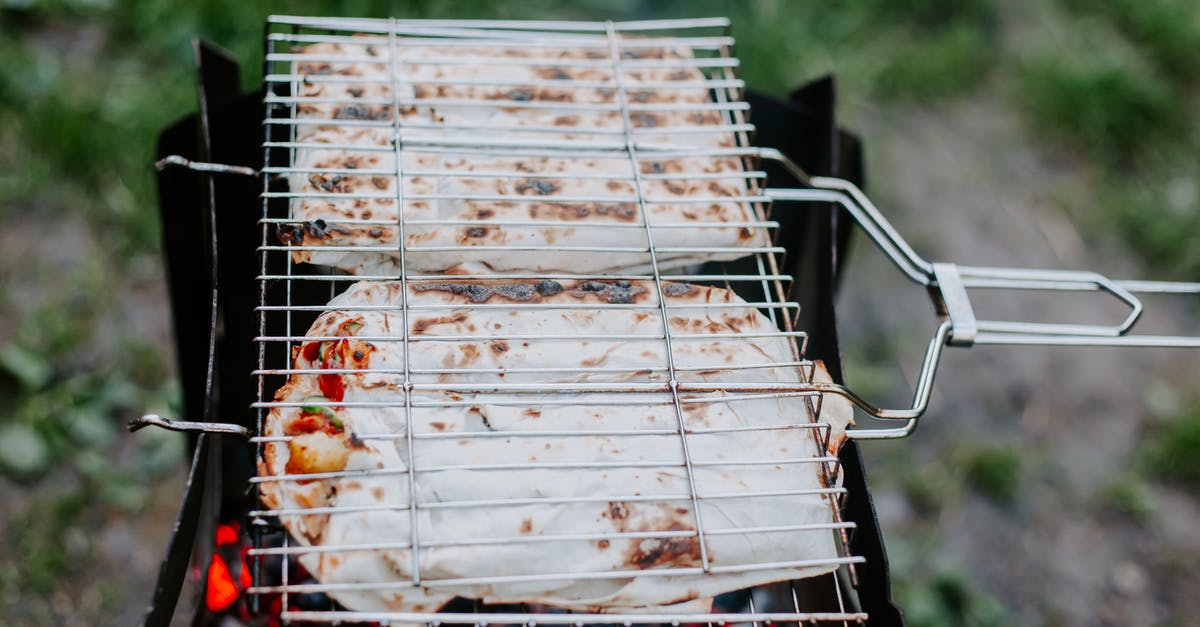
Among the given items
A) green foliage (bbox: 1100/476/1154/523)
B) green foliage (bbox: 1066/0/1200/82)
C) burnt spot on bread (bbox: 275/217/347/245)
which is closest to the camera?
burnt spot on bread (bbox: 275/217/347/245)

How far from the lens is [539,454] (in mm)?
1813

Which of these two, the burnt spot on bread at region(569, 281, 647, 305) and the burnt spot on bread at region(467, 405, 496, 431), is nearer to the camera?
the burnt spot on bread at region(467, 405, 496, 431)

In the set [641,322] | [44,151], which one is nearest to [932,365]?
[641,322]

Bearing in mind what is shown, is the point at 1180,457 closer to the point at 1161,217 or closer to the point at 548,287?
the point at 1161,217

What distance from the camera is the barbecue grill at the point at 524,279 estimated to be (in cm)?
176

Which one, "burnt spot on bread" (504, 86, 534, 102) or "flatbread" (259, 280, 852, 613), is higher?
"burnt spot on bread" (504, 86, 534, 102)

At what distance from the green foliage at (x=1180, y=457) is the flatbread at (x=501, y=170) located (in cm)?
281

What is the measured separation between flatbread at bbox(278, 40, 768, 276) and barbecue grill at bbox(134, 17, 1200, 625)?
1cm

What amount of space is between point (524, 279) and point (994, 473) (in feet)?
8.72

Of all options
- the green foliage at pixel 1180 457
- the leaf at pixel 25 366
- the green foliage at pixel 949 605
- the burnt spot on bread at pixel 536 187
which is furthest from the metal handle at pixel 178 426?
the green foliage at pixel 1180 457

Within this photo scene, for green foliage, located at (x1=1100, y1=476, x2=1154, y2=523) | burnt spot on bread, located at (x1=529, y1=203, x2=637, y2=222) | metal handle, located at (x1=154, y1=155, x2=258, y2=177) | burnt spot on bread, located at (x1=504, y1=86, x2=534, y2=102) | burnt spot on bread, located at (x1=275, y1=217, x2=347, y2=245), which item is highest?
burnt spot on bread, located at (x1=504, y1=86, x2=534, y2=102)

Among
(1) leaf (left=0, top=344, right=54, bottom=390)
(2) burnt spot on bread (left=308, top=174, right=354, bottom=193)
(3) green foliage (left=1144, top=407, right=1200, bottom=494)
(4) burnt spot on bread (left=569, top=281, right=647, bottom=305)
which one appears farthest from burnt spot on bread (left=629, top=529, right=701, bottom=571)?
(3) green foliage (left=1144, top=407, right=1200, bottom=494)

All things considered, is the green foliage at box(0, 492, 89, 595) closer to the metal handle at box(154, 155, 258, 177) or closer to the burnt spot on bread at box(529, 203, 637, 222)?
the metal handle at box(154, 155, 258, 177)

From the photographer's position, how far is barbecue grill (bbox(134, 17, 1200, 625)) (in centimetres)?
176
